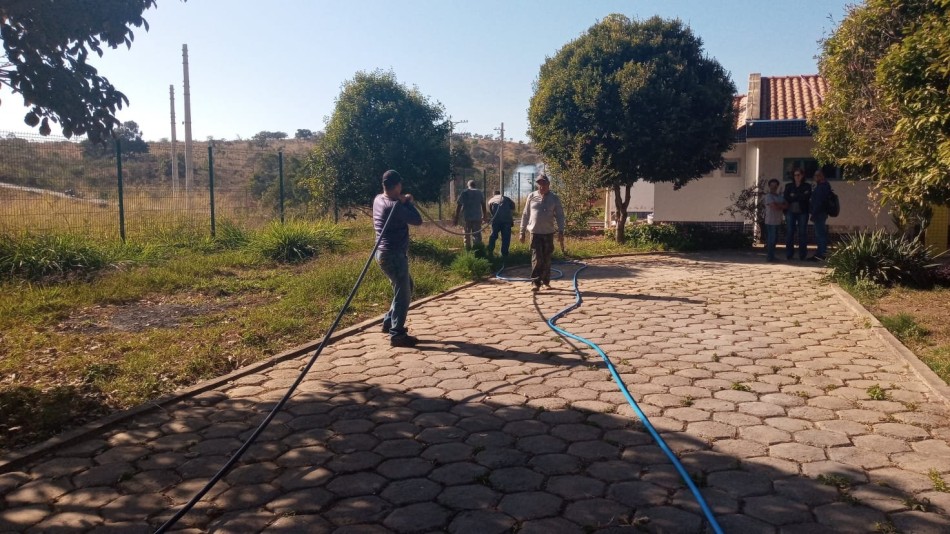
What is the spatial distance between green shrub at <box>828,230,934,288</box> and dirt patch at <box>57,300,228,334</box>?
9.03 meters

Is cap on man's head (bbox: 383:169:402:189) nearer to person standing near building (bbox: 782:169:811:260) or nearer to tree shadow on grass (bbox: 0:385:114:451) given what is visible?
tree shadow on grass (bbox: 0:385:114:451)

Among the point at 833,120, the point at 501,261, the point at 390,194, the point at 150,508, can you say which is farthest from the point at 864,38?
the point at 150,508

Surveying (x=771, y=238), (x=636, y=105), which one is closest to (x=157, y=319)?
(x=636, y=105)

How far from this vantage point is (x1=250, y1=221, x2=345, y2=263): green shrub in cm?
1388

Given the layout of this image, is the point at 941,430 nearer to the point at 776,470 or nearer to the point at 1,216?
the point at 776,470

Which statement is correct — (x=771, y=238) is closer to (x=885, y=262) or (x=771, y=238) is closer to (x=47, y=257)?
(x=885, y=262)

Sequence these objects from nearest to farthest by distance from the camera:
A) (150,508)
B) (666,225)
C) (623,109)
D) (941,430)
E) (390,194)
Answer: (150,508), (941,430), (390,194), (623,109), (666,225)

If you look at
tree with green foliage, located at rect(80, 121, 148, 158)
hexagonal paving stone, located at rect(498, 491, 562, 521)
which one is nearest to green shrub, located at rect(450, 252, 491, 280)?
tree with green foliage, located at rect(80, 121, 148, 158)

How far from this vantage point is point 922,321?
318 inches

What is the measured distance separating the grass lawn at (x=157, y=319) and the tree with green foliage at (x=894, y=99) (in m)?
6.07

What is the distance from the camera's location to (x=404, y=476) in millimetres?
4086

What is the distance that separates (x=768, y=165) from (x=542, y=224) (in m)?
10.2

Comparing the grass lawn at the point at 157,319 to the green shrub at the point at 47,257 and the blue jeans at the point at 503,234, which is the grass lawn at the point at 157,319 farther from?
the blue jeans at the point at 503,234

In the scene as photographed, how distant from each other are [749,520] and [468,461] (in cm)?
159
